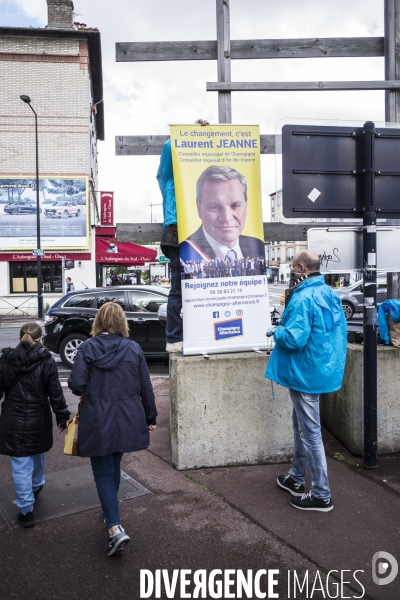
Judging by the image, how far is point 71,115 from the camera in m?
26.8

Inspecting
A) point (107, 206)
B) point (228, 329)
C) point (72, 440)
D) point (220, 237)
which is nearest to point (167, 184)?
point (220, 237)

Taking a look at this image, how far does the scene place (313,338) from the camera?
12.5 ft

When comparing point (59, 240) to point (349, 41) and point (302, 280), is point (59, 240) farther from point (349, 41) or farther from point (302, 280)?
point (302, 280)

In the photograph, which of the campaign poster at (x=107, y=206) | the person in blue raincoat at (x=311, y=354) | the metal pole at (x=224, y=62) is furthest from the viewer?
the campaign poster at (x=107, y=206)

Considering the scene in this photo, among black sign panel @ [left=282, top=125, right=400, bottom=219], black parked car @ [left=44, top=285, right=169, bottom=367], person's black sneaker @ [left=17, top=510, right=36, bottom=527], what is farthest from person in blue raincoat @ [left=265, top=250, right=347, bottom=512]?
black parked car @ [left=44, top=285, right=169, bottom=367]

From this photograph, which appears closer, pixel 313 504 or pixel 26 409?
pixel 26 409

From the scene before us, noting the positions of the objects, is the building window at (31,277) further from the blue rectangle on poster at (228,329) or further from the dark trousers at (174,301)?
the blue rectangle on poster at (228,329)

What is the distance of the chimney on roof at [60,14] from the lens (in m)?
27.2

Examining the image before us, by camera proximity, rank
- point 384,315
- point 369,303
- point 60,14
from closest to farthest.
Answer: point 369,303 → point 384,315 → point 60,14

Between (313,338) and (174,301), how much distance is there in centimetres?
182

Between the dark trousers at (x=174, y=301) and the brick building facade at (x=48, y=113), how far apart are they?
2234cm

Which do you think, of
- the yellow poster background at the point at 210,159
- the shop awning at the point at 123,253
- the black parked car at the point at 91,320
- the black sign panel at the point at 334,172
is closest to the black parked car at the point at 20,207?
the shop awning at the point at 123,253

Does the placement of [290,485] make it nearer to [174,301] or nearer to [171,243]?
[174,301]

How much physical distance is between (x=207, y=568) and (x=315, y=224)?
11.0ft
